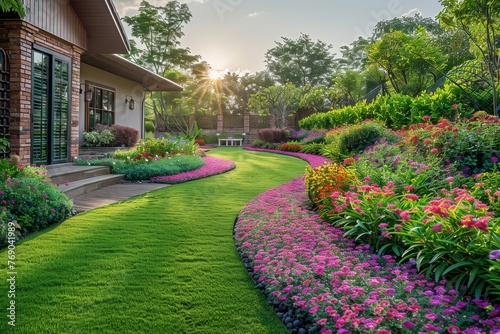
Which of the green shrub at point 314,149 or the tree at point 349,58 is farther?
the tree at point 349,58

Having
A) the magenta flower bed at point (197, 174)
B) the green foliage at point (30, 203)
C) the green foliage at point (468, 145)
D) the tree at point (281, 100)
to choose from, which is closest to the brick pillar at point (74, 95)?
the magenta flower bed at point (197, 174)

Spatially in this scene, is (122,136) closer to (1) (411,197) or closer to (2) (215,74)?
(1) (411,197)

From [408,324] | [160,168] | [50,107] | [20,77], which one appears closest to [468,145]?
[408,324]

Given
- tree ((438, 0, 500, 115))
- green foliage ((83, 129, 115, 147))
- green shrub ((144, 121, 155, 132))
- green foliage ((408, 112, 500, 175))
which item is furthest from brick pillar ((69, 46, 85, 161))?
green shrub ((144, 121, 155, 132))

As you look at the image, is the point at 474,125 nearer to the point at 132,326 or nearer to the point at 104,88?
the point at 132,326

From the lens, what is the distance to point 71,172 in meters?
7.57

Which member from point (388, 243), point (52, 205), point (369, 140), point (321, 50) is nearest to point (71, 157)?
point (52, 205)

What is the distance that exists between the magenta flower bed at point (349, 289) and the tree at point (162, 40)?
27226 millimetres

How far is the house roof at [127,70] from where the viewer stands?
11641 millimetres

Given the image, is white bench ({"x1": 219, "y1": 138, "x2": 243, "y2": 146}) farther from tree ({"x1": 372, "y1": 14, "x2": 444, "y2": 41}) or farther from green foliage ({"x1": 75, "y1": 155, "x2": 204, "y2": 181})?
tree ({"x1": 372, "y1": 14, "x2": 444, "y2": 41})

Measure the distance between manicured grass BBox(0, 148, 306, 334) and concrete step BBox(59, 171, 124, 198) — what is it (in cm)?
129

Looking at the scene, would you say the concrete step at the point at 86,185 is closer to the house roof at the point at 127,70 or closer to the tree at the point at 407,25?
the house roof at the point at 127,70

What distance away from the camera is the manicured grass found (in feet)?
8.54

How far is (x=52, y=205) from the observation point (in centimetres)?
502
